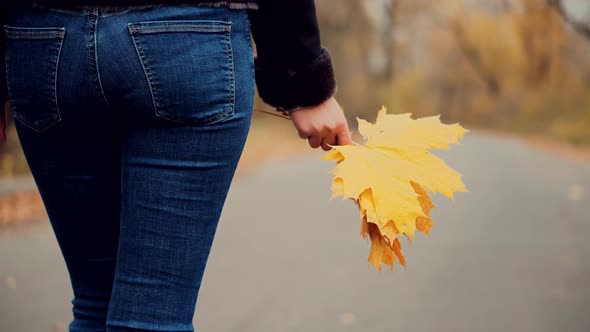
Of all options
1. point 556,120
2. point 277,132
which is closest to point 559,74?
point 556,120

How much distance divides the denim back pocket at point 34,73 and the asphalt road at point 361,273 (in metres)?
2.49

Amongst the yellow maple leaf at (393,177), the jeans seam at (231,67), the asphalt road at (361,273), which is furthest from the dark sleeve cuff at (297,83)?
the asphalt road at (361,273)

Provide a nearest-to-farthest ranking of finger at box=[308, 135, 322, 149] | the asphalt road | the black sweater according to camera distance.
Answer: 1. the black sweater
2. finger at box=[308, 135, 322, 149]
3. the asphalt road

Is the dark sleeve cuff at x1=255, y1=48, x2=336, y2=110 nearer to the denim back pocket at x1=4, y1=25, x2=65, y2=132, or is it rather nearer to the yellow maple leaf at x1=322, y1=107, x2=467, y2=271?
the yellow maple leaf at x1=322, y1=107, x2=467, y2=271

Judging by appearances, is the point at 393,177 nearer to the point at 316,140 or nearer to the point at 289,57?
the point at 316,140

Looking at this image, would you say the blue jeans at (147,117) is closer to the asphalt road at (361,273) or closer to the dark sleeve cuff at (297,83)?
the dark sleeve cuff at (297,83)

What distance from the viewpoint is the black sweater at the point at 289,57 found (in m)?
1.46

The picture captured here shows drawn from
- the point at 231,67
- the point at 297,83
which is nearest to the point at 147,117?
the point at 231,67

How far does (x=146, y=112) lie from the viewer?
1.31 meters

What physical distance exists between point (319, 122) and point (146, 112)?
381 mm

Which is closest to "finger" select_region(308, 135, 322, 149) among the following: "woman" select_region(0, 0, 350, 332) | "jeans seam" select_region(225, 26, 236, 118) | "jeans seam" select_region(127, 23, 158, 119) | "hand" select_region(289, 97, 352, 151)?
"hand" select_region(289, 97, 352, 151)

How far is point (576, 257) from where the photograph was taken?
5035mm

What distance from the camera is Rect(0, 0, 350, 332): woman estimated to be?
1285mm

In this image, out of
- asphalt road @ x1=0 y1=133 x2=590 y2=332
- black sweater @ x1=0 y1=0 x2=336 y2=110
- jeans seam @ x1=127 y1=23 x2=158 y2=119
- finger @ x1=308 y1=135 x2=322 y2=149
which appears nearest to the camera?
jeans seam @ x1=127 y1=23 x2=158 y2=119
